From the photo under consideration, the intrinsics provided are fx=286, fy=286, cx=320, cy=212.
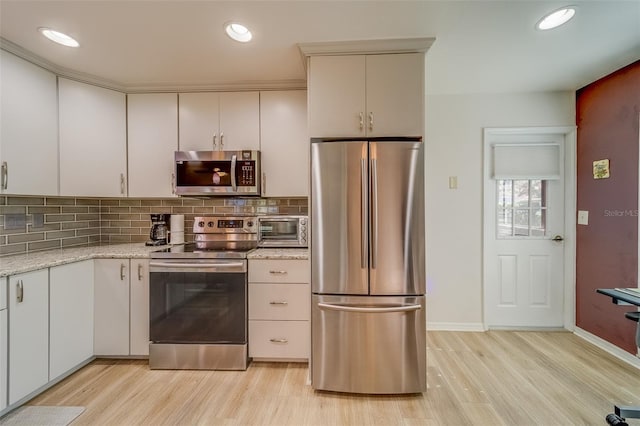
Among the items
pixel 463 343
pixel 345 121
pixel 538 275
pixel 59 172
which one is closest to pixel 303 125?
pixel 345 121

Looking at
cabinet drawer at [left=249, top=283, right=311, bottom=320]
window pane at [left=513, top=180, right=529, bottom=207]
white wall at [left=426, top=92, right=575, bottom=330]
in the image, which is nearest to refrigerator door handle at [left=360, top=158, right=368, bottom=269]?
cabinet drawer at [left=249, top=283, right=311, bottom=320]

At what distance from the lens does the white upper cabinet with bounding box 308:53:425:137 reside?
190 cm

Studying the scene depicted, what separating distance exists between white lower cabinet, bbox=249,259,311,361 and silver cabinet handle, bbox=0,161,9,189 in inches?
67.0

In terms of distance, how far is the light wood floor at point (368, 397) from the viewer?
1711 mm

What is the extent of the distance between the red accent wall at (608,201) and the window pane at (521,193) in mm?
411

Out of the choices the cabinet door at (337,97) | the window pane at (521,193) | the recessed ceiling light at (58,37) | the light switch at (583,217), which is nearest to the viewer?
the recessed ceiling light at (58,37)

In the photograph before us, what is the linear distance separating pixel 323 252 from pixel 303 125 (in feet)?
4.04

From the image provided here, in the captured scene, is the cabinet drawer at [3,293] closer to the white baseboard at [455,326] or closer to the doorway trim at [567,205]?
the white baseboard at [455,326]

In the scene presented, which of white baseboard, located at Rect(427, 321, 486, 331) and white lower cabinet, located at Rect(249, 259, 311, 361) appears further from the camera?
white baseboard, located at Rect(427, 321, 486, 331)

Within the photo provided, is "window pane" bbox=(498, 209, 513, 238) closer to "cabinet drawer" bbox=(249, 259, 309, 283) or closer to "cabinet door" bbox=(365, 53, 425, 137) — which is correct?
"cabinet door" bbox=(365, 53, 425, 137)

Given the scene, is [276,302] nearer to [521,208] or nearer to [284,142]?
[284,142]

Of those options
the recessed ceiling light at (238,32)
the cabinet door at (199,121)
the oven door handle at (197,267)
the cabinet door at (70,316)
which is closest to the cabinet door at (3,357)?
the cabinet door at (70,316)

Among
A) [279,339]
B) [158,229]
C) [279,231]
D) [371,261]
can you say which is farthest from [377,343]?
[158,229]

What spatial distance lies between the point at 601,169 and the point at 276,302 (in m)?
3.01
